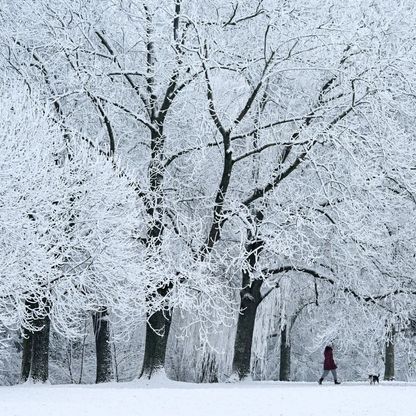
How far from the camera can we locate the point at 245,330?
2316 cm

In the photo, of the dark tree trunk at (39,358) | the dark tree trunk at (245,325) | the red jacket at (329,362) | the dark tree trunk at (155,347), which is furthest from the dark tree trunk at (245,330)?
the dark tree trunk at (39,358)

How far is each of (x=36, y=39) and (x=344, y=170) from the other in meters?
9.01

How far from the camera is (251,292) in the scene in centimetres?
2322

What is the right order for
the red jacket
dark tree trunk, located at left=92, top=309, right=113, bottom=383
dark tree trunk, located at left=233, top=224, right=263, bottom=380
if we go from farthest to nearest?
1. the red jacket
2. dark tree trunk, located at left=233, top=224, right=263, bottom=380
3. dark tree trunk, located at left=92, top=309, right=113, bottom=383

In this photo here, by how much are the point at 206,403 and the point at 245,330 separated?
883cm

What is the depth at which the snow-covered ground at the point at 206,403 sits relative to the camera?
1323 centimetres

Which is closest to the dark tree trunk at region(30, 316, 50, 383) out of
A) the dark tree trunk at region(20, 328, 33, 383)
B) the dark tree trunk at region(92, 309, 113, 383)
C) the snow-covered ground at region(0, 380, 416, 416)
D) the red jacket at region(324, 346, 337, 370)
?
the dark tree trunk at region(20, 328, 33, 383)

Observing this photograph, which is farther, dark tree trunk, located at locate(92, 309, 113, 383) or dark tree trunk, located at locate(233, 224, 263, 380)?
dark tree trunk, located at locate(233, 224, 263, 380)

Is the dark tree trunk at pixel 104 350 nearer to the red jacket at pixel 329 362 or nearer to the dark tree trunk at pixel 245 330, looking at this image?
the dark tree trunk at pixel 245 330

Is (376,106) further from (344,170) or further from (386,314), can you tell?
(386,314)

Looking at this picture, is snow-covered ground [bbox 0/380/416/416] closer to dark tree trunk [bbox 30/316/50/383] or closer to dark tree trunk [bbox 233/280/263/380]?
dark tree trunk [bbox 30/316/50/383]

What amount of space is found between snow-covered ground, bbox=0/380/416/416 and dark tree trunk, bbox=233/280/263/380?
5442 mm

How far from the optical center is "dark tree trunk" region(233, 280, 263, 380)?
23000 millimetres

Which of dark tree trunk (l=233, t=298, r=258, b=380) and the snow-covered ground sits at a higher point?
dark tree trunk (l=233, t=298, r=258, b=380)
